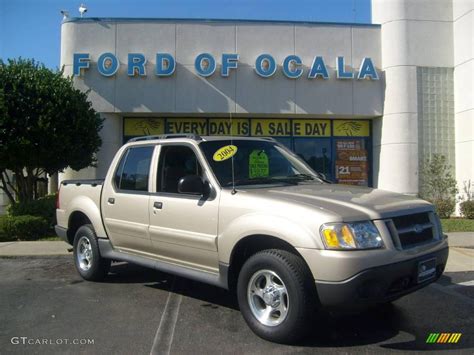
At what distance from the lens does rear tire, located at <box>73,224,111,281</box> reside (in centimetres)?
615

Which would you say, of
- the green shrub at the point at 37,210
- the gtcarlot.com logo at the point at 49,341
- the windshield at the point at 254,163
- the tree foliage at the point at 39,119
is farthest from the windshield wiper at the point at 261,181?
the green shrub at the point at 37,210

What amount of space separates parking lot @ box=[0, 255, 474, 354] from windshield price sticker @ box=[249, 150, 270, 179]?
4.95ft

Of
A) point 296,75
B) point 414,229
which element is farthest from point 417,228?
point 296,75

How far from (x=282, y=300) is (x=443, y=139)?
12639mm

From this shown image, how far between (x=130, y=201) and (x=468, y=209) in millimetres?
11177

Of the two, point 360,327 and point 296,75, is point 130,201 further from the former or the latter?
point 296,75

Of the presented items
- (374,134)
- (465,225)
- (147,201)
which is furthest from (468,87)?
(147,201)

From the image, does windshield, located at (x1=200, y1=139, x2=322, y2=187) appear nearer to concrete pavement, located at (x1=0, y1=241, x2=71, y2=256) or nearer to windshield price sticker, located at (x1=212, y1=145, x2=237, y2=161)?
windshield price sticker, located at (x1=212, y1=145, x2=237, y2=161)

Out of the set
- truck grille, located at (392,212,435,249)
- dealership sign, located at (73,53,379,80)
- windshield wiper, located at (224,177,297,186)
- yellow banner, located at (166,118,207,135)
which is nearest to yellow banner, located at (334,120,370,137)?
dealership sign, located at (73,53,379,80)

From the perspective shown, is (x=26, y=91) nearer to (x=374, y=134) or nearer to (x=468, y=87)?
(x=374, y=134)

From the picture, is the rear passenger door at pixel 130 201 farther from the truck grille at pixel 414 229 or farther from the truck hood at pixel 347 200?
the truck grille at pixel 414 229

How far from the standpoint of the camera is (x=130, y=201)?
18.1 ft

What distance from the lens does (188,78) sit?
14172 mm

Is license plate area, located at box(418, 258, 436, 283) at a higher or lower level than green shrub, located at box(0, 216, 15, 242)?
higher
